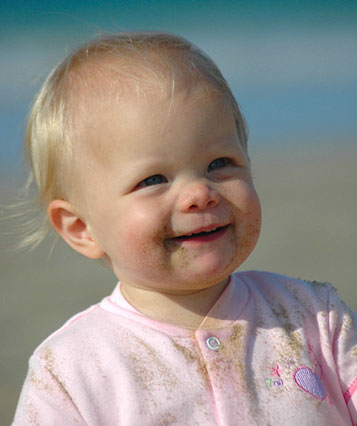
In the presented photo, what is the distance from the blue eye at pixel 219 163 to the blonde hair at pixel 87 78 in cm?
17

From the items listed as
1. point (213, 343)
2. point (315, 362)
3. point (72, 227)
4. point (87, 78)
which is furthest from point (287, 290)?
point (87, 78)

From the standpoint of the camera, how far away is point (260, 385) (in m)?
2.31

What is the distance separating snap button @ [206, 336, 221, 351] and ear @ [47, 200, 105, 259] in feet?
1.46

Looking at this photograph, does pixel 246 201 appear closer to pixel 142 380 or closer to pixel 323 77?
pixel 142 380

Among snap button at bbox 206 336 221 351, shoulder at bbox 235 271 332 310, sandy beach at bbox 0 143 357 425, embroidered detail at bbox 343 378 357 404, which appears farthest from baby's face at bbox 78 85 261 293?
sandy beach at bbox 0 143 357 425

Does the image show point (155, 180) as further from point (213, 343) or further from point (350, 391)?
point (350, 391)

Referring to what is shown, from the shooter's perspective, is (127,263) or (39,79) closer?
(127,263)

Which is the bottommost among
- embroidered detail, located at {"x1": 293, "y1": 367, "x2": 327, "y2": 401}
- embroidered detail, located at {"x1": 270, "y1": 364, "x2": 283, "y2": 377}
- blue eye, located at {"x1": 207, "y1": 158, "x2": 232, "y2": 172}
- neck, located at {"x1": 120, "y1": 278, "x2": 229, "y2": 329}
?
embroidered detail, located at {"x1": 293, "y1": 367, "x2": 327, "y2": 401}

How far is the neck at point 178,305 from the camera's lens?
7.94 feet

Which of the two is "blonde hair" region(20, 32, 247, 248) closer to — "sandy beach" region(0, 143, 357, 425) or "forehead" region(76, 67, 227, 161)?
"forehead" region(76, 67, 227, 161)

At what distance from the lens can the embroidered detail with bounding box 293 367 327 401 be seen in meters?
2.33

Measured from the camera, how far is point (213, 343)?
7.72 feet

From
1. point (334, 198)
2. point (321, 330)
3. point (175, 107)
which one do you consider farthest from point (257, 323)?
point (334, 198)

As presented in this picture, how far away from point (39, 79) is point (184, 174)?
86cm
